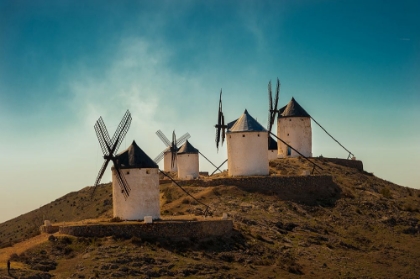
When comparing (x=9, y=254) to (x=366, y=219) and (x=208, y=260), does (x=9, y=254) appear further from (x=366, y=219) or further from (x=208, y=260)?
(x=366, y=219)

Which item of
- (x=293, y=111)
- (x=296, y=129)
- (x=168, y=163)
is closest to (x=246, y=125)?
(x=296, y=129)

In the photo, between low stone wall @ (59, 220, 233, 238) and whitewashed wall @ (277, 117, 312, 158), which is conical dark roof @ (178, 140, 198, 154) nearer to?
whitewashed wall @ (277, 117, 312, 158)

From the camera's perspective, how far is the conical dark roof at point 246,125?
142 ft

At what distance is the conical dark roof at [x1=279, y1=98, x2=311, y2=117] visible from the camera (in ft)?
167

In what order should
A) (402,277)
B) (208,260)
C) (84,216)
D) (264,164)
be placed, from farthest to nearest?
(84,216) → (264,164) → (402,277) → (208,260)

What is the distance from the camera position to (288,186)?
41.7 meters

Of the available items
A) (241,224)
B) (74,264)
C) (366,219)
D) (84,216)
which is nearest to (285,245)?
(241,224)

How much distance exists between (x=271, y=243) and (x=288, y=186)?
28.2 feet

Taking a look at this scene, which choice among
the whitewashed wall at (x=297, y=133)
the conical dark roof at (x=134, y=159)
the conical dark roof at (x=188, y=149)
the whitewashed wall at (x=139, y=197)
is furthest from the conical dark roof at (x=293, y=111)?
the whitewashed wall at (x=139, y=197)

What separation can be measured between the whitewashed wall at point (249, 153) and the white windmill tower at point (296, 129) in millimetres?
7565

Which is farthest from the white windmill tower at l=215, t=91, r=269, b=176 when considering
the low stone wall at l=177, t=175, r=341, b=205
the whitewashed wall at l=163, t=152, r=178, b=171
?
the whitewashed wall at l=163, t=152, r=178, b=171

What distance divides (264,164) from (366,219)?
26.1ft

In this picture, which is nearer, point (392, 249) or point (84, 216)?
point (392, 249)

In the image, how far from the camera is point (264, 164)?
4372cm
